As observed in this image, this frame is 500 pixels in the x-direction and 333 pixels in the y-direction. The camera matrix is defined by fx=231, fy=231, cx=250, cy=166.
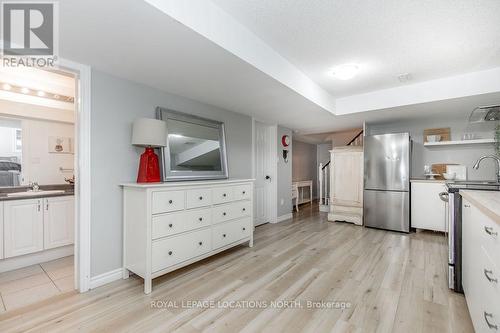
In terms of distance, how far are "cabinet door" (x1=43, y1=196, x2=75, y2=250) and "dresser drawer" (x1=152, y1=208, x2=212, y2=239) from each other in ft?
5.37

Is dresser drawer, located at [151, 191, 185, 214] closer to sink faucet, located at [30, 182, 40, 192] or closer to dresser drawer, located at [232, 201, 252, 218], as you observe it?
dresser drawer, located at [232, 201, 252, 218]

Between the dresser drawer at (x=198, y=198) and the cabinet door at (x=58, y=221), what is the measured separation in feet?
5.65

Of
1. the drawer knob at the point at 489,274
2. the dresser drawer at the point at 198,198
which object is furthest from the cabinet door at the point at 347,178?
the drawer knob at the point at 489,274

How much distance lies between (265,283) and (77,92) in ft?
8.14

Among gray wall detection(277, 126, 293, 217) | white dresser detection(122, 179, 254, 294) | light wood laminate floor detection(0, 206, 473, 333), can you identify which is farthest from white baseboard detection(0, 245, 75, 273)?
gray wall detection(277, 126, 293, 217)

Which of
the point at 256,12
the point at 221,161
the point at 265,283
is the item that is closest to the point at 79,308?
the point at 265,283

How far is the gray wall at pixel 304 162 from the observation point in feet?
23.6

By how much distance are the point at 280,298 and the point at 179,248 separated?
1.05 metres

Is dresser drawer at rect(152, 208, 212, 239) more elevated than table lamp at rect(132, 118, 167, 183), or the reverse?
table lamp at rect(132, 118, 167, 183)

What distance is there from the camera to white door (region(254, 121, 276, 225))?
178 inches

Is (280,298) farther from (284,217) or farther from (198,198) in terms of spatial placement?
(284,217)

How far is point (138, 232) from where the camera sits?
83.7 inches

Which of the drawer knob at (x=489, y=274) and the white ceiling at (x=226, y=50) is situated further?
the white ceiling at (x=226, y=50)

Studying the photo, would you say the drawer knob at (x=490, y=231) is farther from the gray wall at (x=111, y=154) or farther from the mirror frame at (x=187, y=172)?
the gray wall at (x=111, y=154)
